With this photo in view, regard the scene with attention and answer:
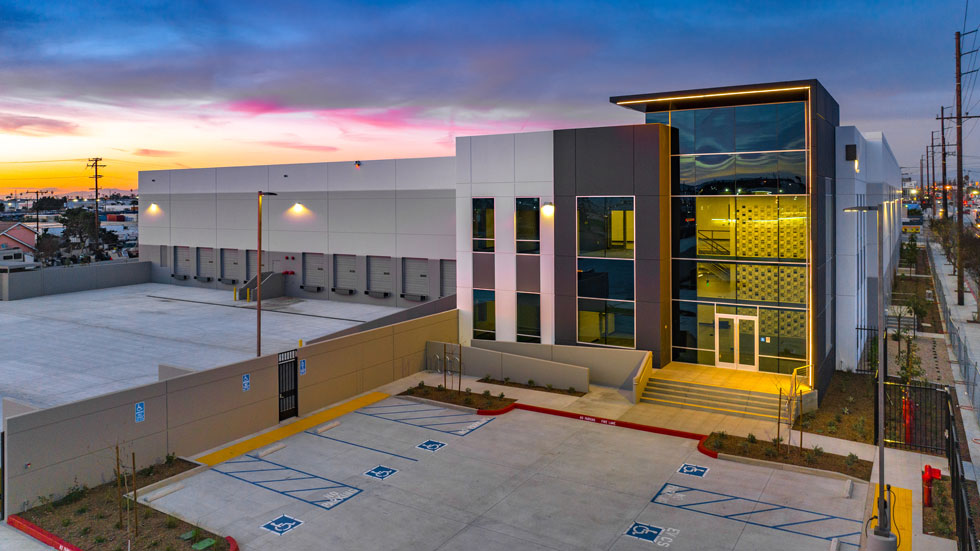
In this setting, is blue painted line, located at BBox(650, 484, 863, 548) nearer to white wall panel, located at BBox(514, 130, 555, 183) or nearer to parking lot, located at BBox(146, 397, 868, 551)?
parking lot, located at BBox(146, 397, 868, 551)

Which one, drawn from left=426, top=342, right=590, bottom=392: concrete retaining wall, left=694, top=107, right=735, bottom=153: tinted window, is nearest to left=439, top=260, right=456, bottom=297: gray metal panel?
left=426, top=342, right=590, bottom=392: concrete retaining wall

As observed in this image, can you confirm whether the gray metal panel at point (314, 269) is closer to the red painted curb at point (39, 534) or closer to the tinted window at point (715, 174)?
the tinted window at point (715, 174)

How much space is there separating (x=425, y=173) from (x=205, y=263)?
22.4 m

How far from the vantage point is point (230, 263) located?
165ft

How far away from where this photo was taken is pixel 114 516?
48.0 feet

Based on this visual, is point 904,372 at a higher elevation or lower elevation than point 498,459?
higher

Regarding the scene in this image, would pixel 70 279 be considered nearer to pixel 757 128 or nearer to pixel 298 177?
pixel 298 177

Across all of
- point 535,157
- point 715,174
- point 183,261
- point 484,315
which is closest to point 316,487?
point 484,315

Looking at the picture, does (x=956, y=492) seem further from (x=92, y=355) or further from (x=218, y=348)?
(x=92, y=355)

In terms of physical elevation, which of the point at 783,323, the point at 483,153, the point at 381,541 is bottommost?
the point at 381,541

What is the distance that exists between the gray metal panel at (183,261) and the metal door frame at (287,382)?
35407 millimetres

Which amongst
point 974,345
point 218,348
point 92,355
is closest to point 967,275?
point 974,345

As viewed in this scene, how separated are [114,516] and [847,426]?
2067 cm

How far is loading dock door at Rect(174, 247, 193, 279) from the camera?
53.0 metres
